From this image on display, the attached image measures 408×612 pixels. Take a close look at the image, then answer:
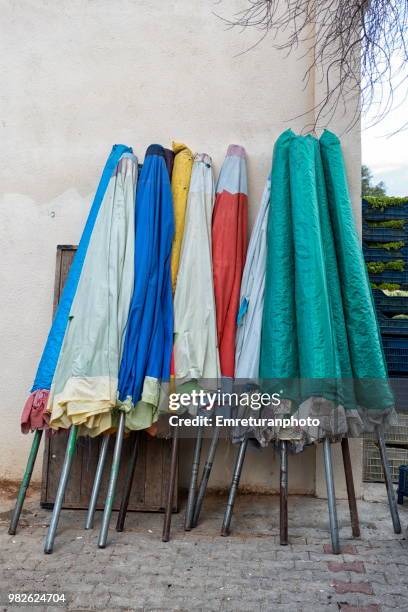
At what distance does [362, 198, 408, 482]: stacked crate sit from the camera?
13.7 feet

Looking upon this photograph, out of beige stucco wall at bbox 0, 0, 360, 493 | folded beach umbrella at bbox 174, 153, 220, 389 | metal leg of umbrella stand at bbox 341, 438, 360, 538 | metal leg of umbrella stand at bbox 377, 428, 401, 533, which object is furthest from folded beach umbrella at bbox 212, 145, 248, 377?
metal leg of umbrella stand at bbox 377, 428, 401, 533

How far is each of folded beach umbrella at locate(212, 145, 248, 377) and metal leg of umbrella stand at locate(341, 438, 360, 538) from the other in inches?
32.2

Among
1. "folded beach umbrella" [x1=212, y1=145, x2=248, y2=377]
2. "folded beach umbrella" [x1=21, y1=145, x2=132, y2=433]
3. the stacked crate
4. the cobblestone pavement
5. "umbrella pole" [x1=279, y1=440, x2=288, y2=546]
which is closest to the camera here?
the cobblestone pavement

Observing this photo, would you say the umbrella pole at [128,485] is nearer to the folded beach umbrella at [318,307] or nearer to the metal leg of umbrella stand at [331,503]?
the folded beach umbrella at [318,307]

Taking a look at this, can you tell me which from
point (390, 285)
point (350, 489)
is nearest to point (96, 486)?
point (350, 489)

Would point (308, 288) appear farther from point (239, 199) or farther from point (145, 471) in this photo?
point (145, 471)

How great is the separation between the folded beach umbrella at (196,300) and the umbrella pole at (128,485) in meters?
0.47

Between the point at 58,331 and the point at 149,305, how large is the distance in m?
0.59

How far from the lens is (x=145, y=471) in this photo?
385 cm

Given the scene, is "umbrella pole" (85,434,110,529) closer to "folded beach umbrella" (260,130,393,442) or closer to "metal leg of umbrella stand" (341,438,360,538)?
"folded beach umbrella" (260,130,393,442)

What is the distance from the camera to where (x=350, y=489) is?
353 centimetres

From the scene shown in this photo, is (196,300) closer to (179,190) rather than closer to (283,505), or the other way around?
(179,190)

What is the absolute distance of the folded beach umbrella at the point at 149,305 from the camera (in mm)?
3455

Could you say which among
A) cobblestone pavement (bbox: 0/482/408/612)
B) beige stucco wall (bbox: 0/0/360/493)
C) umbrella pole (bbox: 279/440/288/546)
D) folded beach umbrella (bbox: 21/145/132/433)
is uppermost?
beige stucco wall (bbox: 0/0/360/493)
